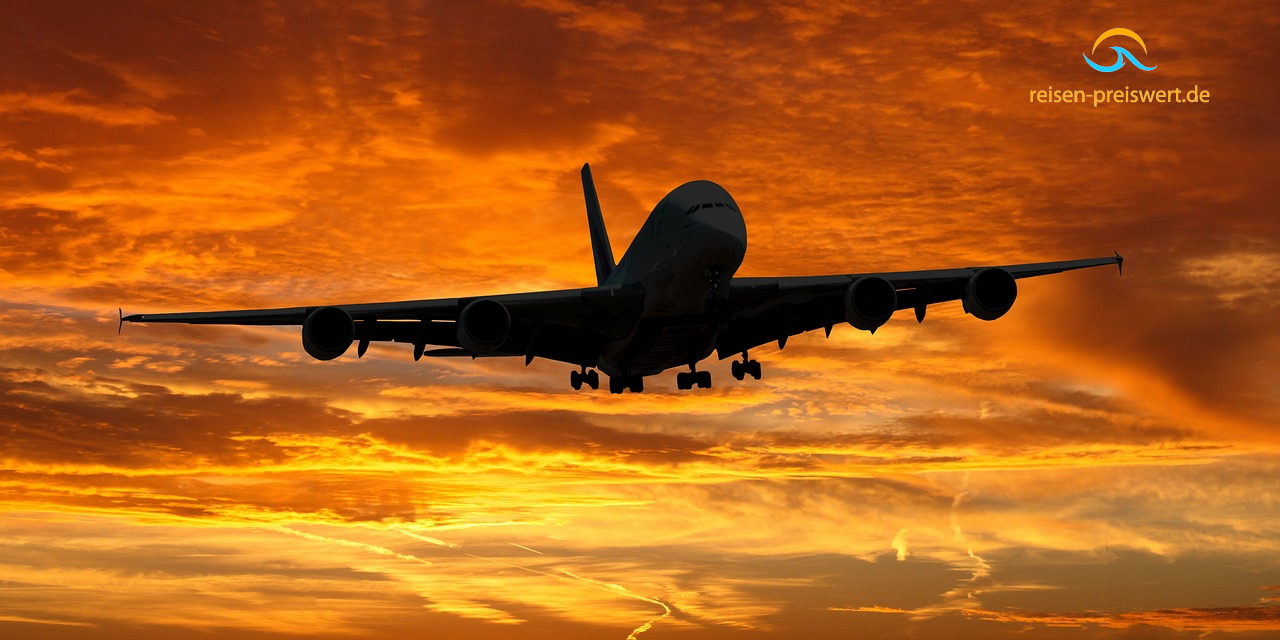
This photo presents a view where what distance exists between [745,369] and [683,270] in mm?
11363

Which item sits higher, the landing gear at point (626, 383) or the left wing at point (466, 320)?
the left wing at point (466, 320)

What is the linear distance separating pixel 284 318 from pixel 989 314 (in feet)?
91.5

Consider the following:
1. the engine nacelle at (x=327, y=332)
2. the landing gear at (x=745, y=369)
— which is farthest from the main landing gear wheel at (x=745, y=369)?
the engine nacelle at (x=327, y=332)

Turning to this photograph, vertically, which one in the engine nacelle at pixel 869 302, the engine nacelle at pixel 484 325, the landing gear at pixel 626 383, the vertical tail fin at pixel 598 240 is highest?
the vertical tail fin at pixel 598 240

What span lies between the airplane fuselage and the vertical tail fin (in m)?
21.1

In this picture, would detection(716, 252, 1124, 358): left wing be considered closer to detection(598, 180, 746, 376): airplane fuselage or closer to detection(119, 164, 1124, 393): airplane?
detection(119, 164, 1124, 393): airplane

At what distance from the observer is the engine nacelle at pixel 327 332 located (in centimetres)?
4894

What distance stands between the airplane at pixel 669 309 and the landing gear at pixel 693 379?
7.46 ft

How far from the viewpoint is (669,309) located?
164 ft

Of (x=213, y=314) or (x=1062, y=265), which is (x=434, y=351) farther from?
(x=1062, y=265)

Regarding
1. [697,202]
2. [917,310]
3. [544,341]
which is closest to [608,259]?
[544,341]

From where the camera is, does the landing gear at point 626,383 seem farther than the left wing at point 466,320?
Yes

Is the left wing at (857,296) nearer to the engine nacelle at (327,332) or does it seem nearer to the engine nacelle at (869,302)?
the engine nacelle at (869,302)

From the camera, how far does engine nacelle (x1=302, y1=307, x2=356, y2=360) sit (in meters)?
48.9
